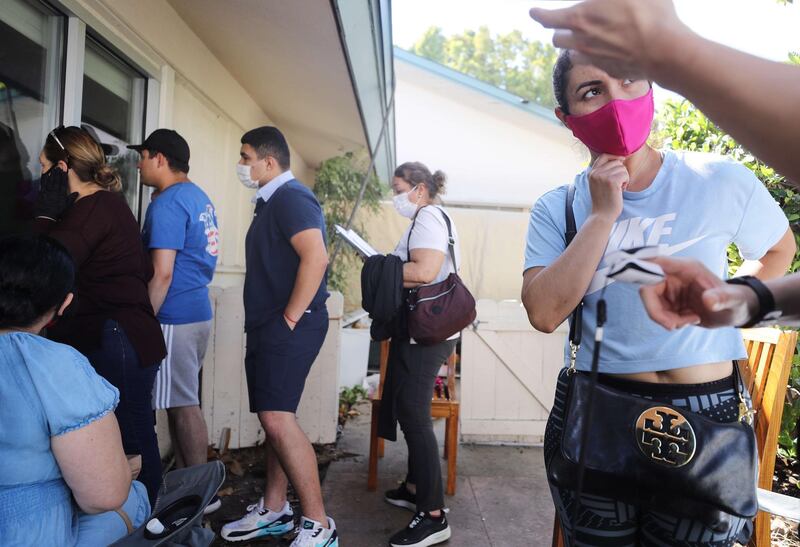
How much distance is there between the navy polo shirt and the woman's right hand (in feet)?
5.92

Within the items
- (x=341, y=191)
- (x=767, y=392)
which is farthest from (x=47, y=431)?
(x=341, y=191)

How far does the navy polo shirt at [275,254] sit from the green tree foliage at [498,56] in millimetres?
37430

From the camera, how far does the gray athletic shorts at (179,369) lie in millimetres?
3408

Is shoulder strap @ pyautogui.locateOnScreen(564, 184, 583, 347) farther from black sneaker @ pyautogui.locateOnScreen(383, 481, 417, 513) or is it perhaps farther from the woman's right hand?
black sneaker @ pyautogui.locateOnScreen(383, 481, 417, 513)

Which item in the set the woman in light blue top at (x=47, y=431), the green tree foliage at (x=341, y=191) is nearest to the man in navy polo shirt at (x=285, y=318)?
the woman in light blue top at (x=47, y=431)

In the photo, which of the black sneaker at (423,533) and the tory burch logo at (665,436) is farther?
the black sneaker at (423,533)

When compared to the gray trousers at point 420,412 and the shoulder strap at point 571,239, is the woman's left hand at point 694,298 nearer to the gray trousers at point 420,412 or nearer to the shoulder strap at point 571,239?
the shoulder strap at point 571,239

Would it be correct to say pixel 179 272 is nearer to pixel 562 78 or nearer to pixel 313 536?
pixel 313 536

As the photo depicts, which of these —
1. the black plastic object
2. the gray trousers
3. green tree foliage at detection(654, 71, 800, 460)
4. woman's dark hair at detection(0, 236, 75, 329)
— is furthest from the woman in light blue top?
green tree foliage at detection(654, 71, 800, 460)

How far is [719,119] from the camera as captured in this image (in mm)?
678

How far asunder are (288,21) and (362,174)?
17.2ft

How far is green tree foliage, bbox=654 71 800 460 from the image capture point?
350cm

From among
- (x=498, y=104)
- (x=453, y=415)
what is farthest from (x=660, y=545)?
(x=498, y=104)

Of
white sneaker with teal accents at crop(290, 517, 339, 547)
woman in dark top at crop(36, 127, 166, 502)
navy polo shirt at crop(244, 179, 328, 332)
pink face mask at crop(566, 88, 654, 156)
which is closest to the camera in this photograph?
pink face mask at crop(566, 88, 654, 156)
